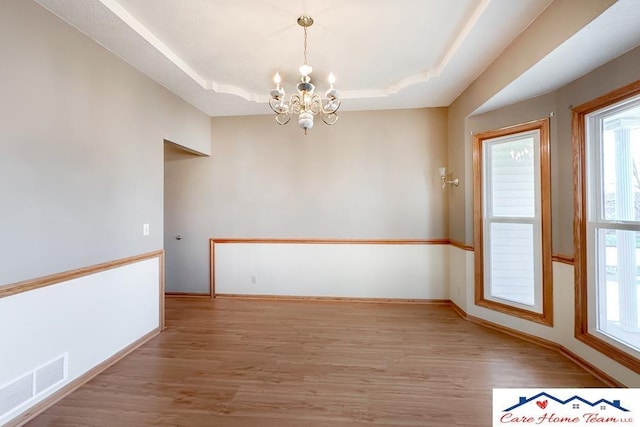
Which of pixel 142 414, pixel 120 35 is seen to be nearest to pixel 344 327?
pixel 142 414

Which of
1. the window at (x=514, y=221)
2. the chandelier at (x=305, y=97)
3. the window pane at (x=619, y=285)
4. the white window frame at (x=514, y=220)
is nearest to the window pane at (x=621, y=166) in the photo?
the window pane at (x=619, y=285)

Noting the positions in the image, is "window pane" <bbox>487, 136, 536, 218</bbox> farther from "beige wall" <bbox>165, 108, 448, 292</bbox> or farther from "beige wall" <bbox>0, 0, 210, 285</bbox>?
"beige wall" <bbox>0, 0, 210, 285</bbox>

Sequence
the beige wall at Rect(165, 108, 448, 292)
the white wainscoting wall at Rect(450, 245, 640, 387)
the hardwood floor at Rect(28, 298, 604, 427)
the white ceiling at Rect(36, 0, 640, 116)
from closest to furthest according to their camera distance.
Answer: the hardwood floor at Rect(28, 298, 604, 427) < the white ceiling at Rect(36, 0, 640, 116) < the white wainscoting wall at Rect(450, 245, 640, 387) < the beige wall at Rect(165, 108, 448, 292)

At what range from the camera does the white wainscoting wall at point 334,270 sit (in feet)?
13.2

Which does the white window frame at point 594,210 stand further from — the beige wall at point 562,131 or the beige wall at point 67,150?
the beige wall at point 67,150

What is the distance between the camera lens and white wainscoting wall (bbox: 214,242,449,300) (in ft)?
13.2

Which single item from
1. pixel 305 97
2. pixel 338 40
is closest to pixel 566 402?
pixel 305 97

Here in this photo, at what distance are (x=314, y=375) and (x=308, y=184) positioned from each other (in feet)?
8.48

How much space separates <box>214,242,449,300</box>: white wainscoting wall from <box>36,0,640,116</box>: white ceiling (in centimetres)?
211

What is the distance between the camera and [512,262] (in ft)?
10.1

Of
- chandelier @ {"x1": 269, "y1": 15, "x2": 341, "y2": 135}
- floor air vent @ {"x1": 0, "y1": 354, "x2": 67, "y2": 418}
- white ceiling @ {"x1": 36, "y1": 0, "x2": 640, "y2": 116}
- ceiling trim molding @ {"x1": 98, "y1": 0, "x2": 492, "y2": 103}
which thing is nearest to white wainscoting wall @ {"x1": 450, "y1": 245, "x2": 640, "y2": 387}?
white ceiling @ {"x1": 36, "y1": 0, "x2": 640, "y2": 116}

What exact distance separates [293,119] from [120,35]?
2.24 metres

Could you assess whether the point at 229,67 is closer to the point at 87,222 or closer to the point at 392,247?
the point at 87,222

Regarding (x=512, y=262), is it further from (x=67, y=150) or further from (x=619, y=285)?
(x=67, y=150)
